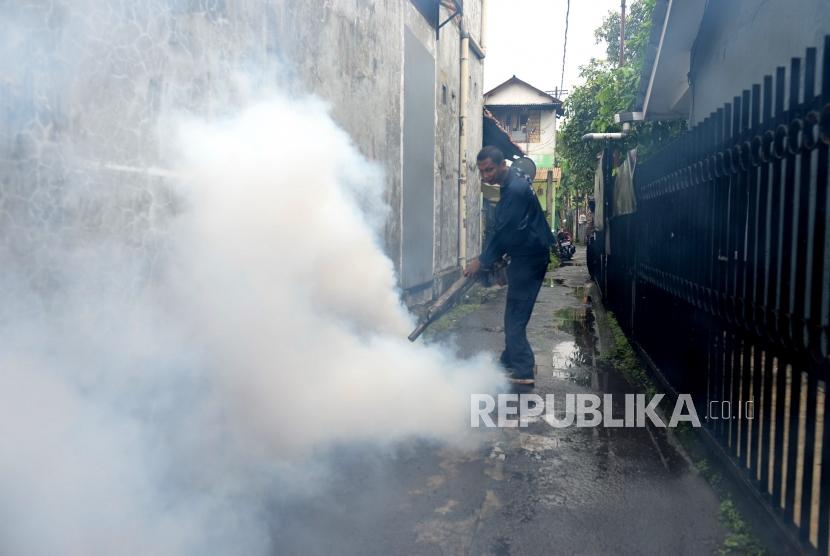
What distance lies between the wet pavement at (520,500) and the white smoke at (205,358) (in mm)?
290

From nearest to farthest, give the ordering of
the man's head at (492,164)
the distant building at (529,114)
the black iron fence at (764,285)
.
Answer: the black iron fence at (764,285) < the man's head at (492,164) < the distant building at (529,114)

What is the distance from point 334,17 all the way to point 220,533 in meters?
5.54

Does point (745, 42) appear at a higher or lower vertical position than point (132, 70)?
higher

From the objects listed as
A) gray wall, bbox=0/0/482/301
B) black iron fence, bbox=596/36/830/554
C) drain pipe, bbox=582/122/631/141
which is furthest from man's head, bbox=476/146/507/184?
drain pipe, bbox=582/122/631/141

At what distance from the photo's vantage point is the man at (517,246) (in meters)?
5.76

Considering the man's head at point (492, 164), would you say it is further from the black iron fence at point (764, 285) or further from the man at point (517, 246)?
the black iron fence at point (764, 285)

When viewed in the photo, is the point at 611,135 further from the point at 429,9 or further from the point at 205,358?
the point at 205,358

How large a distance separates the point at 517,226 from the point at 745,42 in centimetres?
321

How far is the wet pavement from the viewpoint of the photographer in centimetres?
300

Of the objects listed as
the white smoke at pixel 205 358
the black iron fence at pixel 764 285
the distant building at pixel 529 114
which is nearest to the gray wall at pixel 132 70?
the white smoke at pixel 205 358

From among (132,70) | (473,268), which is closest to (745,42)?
(473,268)

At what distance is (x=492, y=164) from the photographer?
5.74 metres

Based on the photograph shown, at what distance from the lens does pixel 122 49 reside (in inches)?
142

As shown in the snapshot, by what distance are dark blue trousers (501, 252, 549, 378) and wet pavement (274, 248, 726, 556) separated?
977 millimetres
